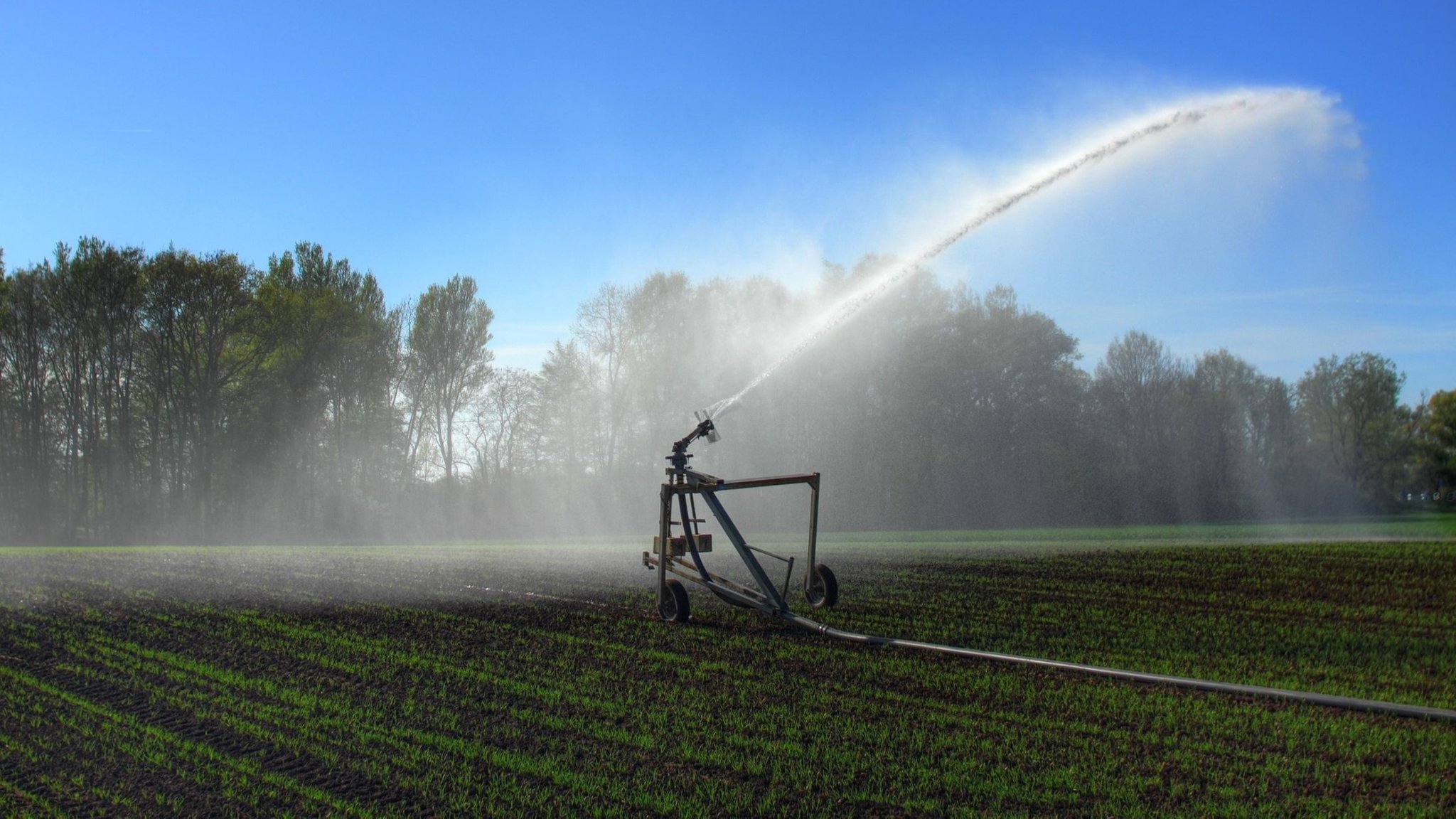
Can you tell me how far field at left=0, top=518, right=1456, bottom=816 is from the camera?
4.50 meters

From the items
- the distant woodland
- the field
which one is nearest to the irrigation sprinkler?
the field

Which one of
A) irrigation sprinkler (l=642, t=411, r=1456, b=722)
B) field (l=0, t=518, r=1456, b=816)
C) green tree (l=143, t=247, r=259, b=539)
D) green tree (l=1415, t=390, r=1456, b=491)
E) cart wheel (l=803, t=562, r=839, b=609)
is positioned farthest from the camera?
green tree (l=143, t=247, r=259, b=539)

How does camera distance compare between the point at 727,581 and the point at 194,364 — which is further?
the point at 194,364

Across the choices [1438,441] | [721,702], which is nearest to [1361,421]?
[1438,441]

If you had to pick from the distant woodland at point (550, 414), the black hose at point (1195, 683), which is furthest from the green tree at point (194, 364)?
the black hose at point (1195, 683)

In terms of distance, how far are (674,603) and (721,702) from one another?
137 inches

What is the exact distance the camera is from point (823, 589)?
10242 millimetres

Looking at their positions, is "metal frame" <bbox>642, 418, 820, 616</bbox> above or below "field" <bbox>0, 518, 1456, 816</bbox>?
above

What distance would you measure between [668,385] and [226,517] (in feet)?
80.3

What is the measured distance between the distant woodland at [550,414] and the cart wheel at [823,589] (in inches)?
837

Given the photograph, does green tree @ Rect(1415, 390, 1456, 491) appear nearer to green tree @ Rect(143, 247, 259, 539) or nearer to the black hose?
the black hose

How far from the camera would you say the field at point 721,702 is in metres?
4.50

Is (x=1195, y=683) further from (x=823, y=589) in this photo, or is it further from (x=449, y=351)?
(x=449, y=351)

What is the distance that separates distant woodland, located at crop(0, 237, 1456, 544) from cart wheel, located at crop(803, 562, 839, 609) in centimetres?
2126
